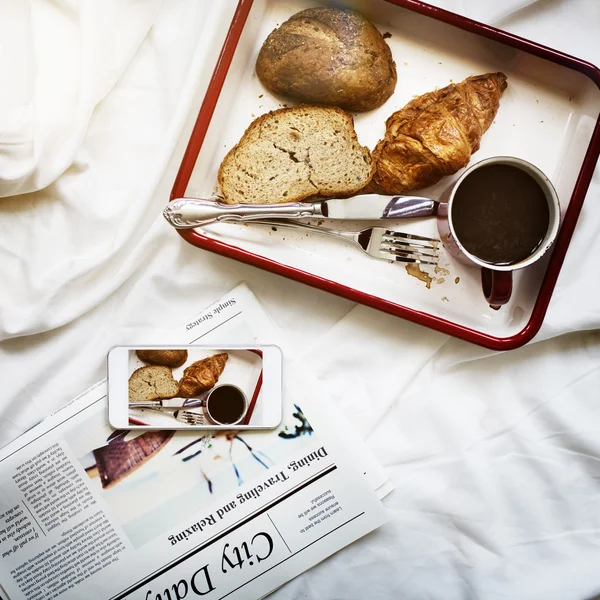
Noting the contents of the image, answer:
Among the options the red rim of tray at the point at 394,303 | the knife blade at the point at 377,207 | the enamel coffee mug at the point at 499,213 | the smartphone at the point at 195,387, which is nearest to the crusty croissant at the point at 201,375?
the smartphone at the point at 195,387

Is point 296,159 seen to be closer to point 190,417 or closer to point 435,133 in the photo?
point 435,133

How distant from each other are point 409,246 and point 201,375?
39 cm

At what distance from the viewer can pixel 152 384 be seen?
0.93 meters

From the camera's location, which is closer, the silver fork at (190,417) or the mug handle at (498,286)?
the mug handle at (498,286)

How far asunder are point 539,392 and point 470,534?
0.89 ft

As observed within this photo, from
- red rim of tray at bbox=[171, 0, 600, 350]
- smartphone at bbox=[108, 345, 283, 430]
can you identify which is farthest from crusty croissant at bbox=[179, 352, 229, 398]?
red rim of tray at bbox=[171, 0, 600, 350]

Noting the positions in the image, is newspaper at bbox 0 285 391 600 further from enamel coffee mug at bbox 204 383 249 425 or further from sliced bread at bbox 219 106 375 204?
sliced bread at bbox 219 106 375 204

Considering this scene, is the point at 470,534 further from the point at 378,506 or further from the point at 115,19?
the point at 115,19

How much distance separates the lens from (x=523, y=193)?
79 centimetres

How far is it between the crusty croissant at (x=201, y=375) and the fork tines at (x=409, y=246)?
33 centimetres

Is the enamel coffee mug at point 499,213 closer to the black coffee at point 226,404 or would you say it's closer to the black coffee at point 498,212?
the black coffee at point 498,212

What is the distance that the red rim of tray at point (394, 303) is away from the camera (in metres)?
0.82

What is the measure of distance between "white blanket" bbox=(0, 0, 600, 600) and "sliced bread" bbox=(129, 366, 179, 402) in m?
0.06

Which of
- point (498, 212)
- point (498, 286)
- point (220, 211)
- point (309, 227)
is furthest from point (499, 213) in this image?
point (220, 211)
